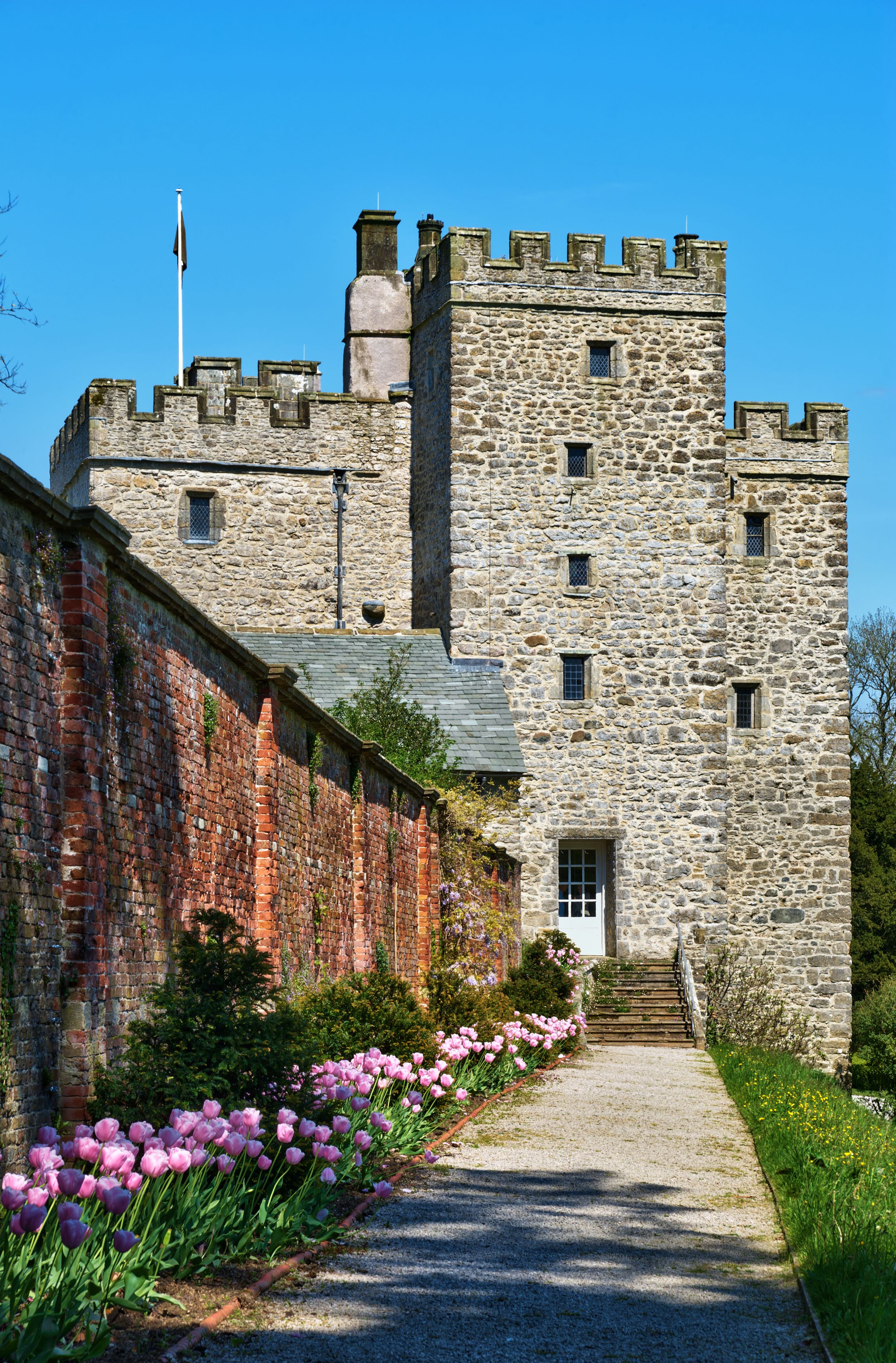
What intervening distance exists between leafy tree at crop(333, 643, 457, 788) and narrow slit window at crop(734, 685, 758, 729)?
725cm

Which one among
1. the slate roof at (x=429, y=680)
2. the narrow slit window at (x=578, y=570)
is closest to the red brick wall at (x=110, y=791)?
the slate roof at (x=429, y=680)

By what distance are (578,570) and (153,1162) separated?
23270 mm

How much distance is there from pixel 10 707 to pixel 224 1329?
7.99 ft

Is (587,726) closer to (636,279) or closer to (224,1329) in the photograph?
(636,279)

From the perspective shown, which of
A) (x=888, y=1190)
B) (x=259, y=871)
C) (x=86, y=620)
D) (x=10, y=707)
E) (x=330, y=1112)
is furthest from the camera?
(x=259, y=871)

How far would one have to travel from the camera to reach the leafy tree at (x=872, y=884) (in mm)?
34625

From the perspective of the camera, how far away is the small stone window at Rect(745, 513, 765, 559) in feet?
98.6

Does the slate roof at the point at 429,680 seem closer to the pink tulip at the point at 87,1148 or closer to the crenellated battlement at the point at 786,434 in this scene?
the crenellated battlement at the point at 786,434

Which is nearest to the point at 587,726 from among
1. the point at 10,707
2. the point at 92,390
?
the point at 92,390

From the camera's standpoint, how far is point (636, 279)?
91.8 feet

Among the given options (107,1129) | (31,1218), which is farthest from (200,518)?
(31,1218)

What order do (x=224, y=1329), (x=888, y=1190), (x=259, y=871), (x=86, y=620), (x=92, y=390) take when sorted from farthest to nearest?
(x=92, y=390) < (x=259, y=871) < (x=888, y=1190) < (x=86, y=620) < (x=224, y=1329)

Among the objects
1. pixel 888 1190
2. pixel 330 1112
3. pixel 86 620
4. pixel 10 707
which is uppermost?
pixel 86 620

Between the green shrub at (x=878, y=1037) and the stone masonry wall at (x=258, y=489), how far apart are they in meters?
12.1
